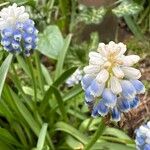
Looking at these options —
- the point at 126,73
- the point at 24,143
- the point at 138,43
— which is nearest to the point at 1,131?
the point at 24,143

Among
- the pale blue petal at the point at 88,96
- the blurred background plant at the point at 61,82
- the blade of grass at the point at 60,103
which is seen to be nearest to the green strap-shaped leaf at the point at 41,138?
the blurred background plant at the point at 61,82

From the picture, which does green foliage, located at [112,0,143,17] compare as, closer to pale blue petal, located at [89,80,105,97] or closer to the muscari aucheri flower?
the muscari aucheri flower

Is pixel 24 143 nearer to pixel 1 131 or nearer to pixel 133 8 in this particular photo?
pixel 1 131

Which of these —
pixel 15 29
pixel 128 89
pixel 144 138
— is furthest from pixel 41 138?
pixel 128 89

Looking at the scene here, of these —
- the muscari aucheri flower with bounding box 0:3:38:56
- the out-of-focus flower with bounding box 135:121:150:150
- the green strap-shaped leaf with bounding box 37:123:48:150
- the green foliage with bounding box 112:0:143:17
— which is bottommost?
the green strap-shaped leaf with bounding box 37:123:48:150

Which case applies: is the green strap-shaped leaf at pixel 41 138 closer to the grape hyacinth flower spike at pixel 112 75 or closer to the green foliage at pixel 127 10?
the grape hyacinth flower spike at pixel 112 75

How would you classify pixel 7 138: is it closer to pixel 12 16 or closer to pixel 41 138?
pixel 41 138

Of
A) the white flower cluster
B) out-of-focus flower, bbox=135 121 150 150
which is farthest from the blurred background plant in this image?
out-of-focus flower, bbox=135 121 150 150
